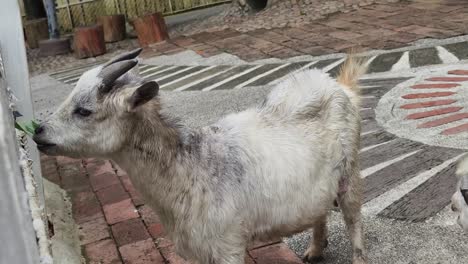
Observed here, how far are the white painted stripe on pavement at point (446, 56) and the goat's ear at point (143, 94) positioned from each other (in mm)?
5277

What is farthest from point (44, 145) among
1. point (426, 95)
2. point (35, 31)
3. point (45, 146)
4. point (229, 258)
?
point (35, 31)

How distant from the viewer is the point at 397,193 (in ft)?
13.6

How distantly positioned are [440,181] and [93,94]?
252 centimetres

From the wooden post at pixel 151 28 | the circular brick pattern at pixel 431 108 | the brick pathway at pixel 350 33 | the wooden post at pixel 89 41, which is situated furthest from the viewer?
the wooden post at pixel 89 41

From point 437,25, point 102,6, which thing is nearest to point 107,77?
point 437,25

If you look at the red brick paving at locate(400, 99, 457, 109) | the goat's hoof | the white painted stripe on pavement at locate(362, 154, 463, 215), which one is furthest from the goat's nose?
the red brick paving at locate(400, 99, 457, 109)

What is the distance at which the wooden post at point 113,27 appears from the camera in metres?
13.8

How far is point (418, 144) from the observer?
4.88 m

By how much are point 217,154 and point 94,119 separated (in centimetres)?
61

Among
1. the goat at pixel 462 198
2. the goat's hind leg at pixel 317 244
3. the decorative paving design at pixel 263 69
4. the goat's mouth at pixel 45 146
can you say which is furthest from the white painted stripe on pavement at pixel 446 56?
the goat's mouth at pixel 45 146

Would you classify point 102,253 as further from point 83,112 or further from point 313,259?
point 83,112

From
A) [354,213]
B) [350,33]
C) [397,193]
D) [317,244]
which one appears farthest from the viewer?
[350,33]

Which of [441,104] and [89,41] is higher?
[441,104]

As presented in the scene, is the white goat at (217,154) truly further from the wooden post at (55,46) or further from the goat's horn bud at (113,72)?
the wooden post at (55,46)
